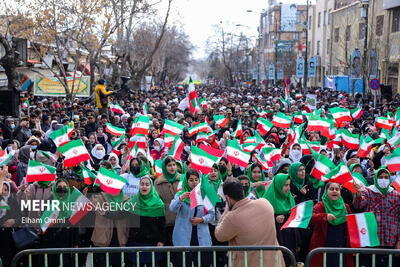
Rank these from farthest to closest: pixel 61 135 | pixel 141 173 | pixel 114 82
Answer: pixel 114 82 → pixel 61 135 → pixel 141 173

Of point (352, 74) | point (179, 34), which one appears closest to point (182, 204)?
point (352, 74)

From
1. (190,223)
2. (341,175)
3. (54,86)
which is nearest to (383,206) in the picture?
(341,175)

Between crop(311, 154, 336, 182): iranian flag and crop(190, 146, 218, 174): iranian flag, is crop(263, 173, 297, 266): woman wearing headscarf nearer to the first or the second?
crop(311, 154, 336, 182): iranian flag

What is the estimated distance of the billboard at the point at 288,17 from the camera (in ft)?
270

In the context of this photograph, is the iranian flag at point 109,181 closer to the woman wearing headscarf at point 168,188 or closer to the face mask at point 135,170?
the woman wearing headscarf at point 168,188

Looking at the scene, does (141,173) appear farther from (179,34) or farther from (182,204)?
(179,34)

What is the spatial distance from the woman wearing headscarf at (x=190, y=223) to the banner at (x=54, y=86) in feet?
49.3

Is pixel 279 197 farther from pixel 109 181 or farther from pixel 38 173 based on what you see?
pixel 38 173

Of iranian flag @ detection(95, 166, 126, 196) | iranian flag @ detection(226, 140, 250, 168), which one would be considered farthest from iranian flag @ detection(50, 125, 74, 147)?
iranian flag @ detection(95, 166, 126, 196)

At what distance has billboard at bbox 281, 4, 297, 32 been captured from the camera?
3246 inches

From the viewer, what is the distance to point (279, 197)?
6371 millimetres

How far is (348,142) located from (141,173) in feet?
18.0

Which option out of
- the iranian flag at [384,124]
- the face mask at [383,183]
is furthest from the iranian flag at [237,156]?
the iranian flag at [384,124]

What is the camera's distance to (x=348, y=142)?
1136 cm
